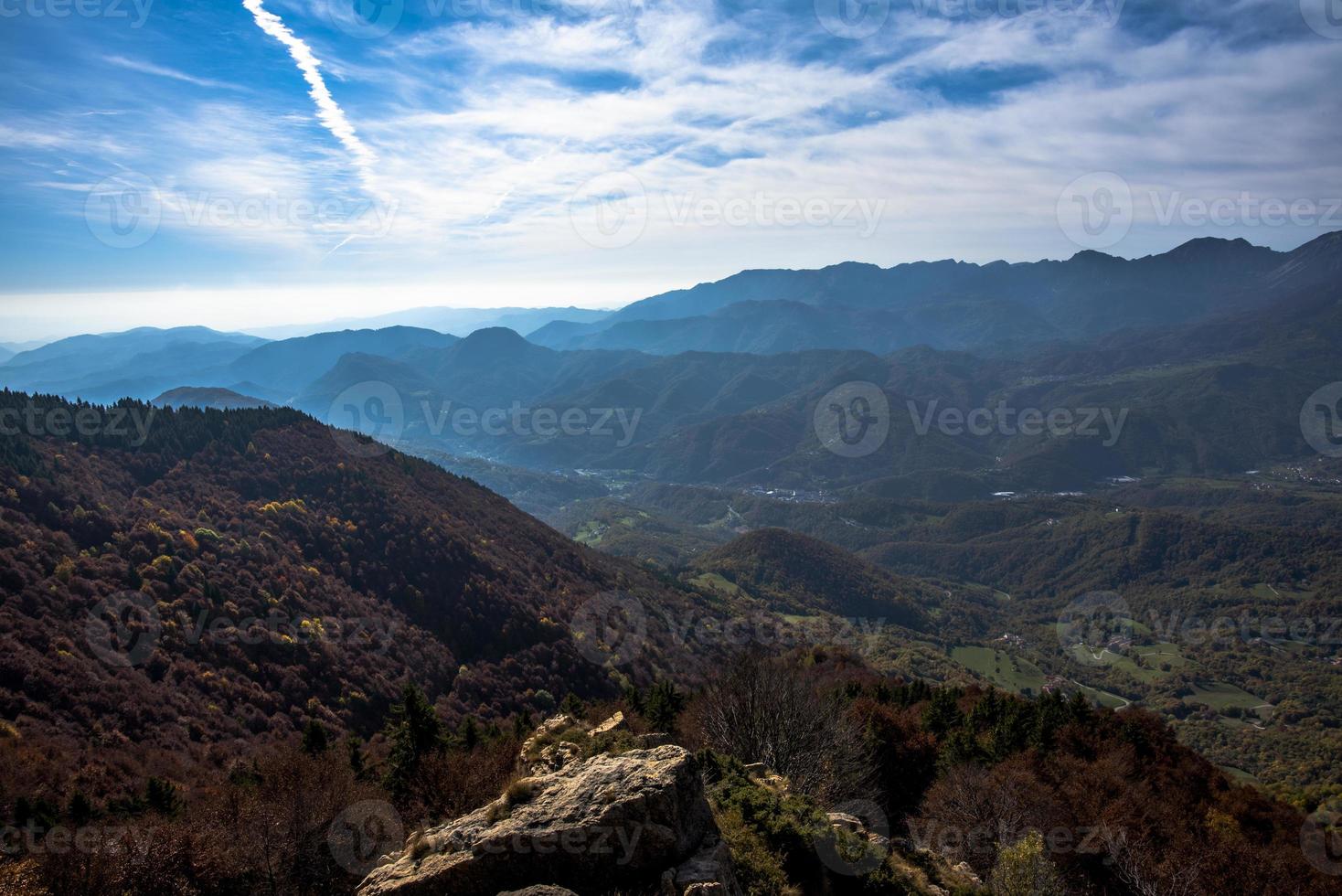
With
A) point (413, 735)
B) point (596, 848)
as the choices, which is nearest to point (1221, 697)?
point (413, 735)

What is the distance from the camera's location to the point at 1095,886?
23703mm

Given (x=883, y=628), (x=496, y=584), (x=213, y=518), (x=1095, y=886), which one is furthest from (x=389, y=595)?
(x=883, y=628)

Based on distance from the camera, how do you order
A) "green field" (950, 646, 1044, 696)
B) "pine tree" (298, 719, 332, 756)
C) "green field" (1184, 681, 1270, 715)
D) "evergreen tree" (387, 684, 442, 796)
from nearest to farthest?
"evergreen tree" (387, 684, 442, 796)
"pine tree" (298, 719, 332, 756)
"green field" (1184, 681, 1270, 715)
"green field" (950, 646, 1044, 696)

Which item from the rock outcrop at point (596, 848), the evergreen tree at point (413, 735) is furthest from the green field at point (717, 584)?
the rock outcrop at point (596, 848)

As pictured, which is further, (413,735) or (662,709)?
(662,709)

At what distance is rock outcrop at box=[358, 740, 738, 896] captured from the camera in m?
12.9

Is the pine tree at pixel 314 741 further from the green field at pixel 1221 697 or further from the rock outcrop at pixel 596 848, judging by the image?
the green field at pixel 1221 697

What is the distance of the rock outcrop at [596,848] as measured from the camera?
12875 millimetres

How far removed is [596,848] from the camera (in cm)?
1288

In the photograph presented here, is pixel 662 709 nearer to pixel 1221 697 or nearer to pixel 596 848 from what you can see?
pixel 596 848

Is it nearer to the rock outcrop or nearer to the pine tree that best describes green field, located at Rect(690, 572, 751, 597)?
the pine tree

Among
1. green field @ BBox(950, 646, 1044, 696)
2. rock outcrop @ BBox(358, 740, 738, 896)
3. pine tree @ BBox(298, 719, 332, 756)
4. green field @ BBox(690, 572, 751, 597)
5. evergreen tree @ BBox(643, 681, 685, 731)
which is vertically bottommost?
green field @ BBox(950, 646, 1044, 696)

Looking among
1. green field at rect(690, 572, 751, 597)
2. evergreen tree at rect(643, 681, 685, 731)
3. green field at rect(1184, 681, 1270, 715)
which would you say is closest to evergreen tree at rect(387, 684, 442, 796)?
evergreen tree at rect(643, 681, 685, 731)

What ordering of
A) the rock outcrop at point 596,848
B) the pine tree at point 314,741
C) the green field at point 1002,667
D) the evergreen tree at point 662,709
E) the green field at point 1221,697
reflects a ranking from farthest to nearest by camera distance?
the green field at point 1002,667, the green field at point 1221,697, the evergreen tree at point 662,709, the pine tree at point 314,741, the rock outcrop at point 596,848
